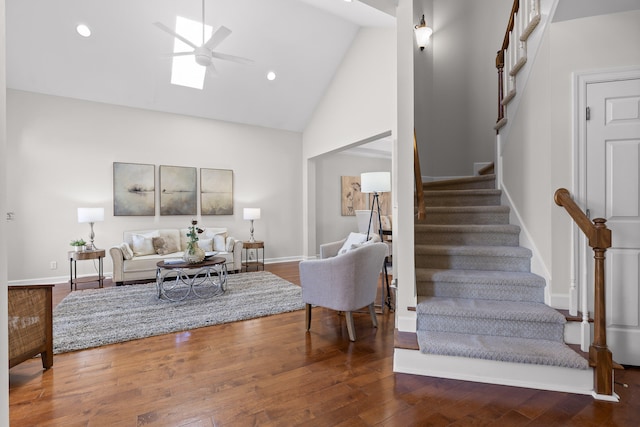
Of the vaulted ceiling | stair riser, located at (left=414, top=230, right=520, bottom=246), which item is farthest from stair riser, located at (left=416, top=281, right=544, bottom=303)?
the vaulted ceiling

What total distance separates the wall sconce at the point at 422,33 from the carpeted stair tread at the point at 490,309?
4157mm

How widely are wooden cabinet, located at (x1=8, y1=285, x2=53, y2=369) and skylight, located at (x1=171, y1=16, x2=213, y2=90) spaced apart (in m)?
4.25

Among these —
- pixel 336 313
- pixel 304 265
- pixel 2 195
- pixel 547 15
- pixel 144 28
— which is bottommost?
pixel 336 313

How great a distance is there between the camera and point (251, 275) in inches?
213

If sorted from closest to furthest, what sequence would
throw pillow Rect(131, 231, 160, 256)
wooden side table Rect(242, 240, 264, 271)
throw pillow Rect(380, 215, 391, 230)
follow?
throw pillow Rect(131, 231, 160, 256) → wooden side table Rect(242, 240, 264, 271) → throw pillow Rect(380, 215, 391, 230)

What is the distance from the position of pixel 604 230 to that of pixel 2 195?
294 centimetres

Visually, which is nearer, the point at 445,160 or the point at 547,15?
the point at 547,15

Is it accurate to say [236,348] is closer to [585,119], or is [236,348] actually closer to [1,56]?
[1,56]

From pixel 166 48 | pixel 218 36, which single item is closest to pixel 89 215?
pixel 166 48

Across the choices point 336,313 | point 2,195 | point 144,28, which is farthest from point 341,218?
point 2,195

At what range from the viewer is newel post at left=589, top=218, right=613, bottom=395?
186cm

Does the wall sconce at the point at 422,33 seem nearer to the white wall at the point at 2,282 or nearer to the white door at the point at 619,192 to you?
the white door at the point at 619,192

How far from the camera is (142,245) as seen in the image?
513 centimetres

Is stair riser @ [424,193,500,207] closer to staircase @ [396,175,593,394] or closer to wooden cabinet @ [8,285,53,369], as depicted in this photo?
staircase @ [396,175,593,394]
